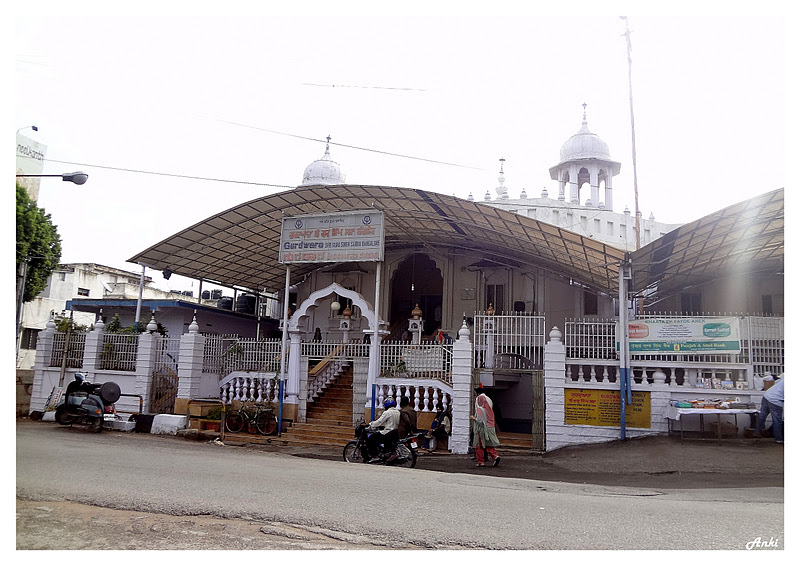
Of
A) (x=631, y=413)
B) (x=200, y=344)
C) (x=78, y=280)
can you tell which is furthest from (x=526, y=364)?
(x=78, y=280)

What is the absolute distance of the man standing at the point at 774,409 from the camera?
9383mm

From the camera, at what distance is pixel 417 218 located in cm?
1583

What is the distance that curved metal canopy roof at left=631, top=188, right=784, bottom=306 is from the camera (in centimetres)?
992

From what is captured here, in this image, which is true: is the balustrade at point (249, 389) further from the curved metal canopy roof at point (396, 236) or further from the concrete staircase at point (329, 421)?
the curved metal canopy roof at point (396, 236)

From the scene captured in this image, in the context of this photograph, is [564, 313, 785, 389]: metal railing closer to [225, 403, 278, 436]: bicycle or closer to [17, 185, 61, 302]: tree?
[225, 403, 278, 436]: bicycle

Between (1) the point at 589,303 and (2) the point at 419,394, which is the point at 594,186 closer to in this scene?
(1) the point at 589,303

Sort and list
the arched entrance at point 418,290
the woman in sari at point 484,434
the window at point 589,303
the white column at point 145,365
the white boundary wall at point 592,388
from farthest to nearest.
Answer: the arched entrance at point 418,290 < the window at point 589,303 < the white column at point 145,365 < the white boundary wall at point 592,388 < the woman in sari at point 484,434

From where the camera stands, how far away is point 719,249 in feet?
43.3

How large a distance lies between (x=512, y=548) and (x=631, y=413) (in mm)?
7264

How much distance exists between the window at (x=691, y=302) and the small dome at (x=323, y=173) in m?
12.5

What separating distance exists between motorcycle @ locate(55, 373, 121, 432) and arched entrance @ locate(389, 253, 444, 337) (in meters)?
9.51

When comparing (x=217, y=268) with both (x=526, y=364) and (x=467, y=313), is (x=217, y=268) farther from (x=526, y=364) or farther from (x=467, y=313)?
(x=526, y=364)

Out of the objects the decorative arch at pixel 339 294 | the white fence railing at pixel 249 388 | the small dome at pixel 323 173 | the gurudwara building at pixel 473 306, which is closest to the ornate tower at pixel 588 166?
the gurudwara building at pixel 473 306

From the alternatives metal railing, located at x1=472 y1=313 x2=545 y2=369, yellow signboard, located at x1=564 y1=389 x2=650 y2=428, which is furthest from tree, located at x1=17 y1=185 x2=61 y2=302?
yellow signboard, located at x1=564 y1=389 x2=650 y2=428
